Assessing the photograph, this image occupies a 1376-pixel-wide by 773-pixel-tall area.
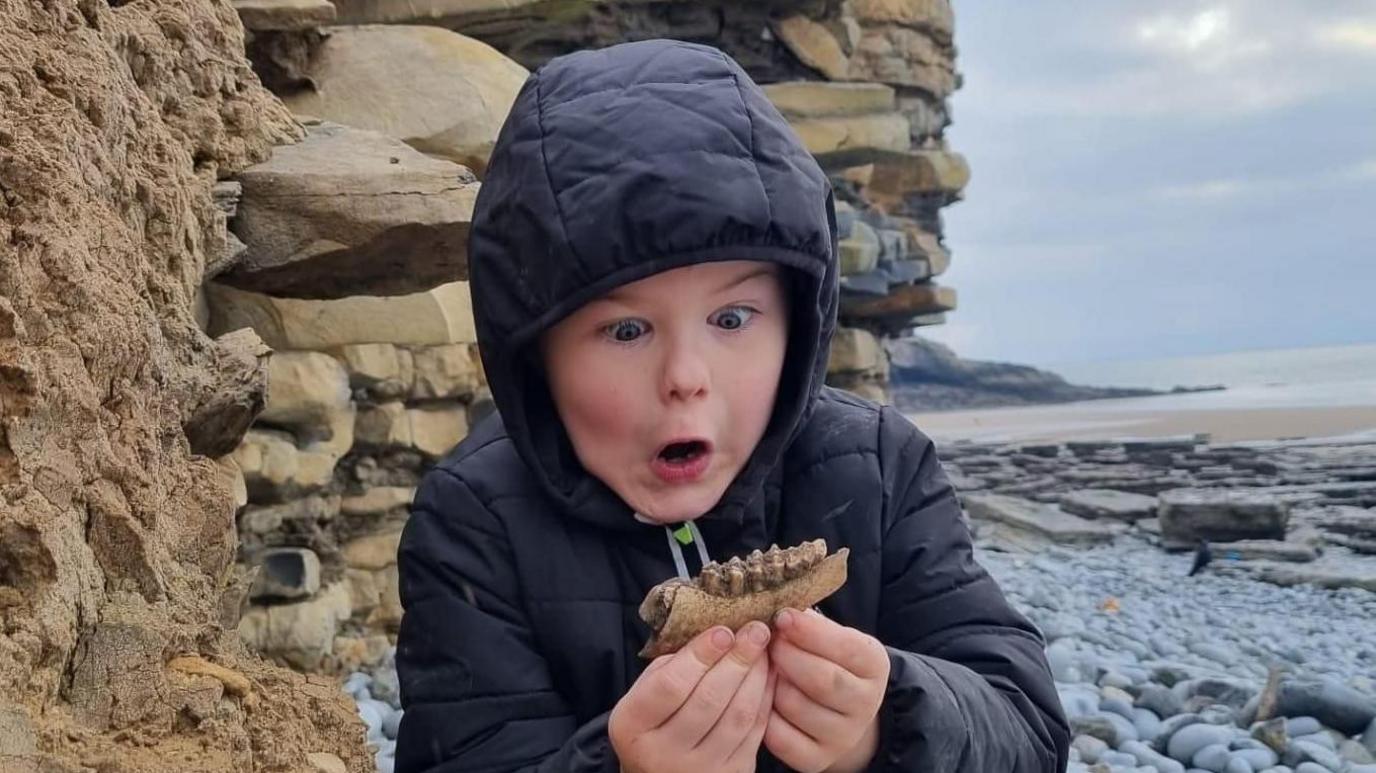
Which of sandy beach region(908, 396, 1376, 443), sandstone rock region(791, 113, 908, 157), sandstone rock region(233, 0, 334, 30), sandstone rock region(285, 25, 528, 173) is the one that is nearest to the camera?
sandstone rock region(233, 0, 334, 30)

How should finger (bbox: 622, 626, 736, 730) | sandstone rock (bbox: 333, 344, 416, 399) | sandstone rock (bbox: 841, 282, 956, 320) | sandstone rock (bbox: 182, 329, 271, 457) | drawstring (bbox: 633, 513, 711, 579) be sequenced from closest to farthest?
finger (bbox: 622, 626, 736, 730)
drawstring (bbox: 633, 513, 711, 579)
sandstone rock (bbox: 182, 329, 271, 457)
sandstone rock (bbox: 333, 344, 416, 399)
sandstone rock (bbox: 841, 282, 956, 320)

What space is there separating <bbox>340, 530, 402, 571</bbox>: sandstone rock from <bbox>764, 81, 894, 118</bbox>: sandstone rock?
18.6ft

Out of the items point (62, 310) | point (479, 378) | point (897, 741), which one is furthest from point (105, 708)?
point (479, 378)

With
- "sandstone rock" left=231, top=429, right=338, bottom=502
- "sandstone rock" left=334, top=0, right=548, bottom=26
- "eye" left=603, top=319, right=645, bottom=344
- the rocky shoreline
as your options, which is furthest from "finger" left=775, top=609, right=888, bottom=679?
"sandstone rock" left=334, top=0, right=548, bottom=26

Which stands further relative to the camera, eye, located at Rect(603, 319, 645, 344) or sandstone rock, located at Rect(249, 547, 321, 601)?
sandstone rock, located at Rect(249, 547, 321, 601)

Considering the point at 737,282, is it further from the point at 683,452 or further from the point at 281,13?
the point at 281,13

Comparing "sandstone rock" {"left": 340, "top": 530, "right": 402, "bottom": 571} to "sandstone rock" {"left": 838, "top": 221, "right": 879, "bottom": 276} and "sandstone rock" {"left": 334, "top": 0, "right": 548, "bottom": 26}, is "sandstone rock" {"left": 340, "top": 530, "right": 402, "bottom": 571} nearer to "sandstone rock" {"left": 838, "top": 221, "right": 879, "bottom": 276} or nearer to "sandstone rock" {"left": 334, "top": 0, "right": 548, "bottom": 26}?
"sandstone rock" {"left": 334, "top": 0, "right": 548, "bottom": 26}

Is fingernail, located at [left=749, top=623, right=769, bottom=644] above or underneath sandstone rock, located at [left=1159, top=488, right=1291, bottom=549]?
above

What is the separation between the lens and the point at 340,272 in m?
2.90

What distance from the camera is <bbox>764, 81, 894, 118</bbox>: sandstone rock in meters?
9.36

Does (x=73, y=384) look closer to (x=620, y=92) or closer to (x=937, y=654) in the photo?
(x=620, y=92)

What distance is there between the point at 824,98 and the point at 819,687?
8.50 meters

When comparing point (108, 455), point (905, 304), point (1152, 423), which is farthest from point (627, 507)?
point (1152, 423)

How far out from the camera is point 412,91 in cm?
416
